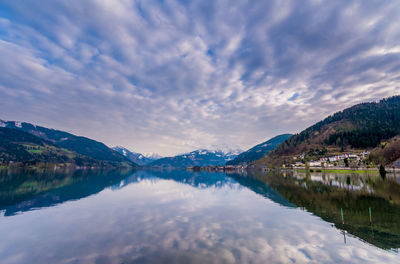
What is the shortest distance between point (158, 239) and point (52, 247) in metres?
11.6

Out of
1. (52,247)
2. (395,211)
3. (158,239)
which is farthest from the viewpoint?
(395,211)

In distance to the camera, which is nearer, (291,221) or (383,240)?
(383,240)

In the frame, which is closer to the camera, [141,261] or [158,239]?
[141,261]

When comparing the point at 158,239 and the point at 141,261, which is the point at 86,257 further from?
the point at 158,239

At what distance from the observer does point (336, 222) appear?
31.4m

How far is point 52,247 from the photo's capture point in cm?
2209

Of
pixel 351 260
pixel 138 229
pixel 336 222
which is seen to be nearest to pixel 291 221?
pixel 336 222

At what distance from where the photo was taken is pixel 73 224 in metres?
31.5

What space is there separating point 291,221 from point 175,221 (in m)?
19.5

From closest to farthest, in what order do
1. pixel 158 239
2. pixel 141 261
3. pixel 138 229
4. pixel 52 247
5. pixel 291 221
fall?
pixel 141 261 < pixel 52 247 < pixel 158 239 < pixel 138 229 < pixel 291 221

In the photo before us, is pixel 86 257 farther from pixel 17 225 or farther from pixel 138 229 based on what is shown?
pixel 17 225

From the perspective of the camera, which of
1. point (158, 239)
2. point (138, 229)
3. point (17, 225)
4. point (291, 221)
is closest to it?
point (158, 239)

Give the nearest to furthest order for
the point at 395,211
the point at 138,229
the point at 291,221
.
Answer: the point at 138,229
the point at 291,221
the point at 395,211

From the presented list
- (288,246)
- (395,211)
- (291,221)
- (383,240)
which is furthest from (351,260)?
(395,211)
